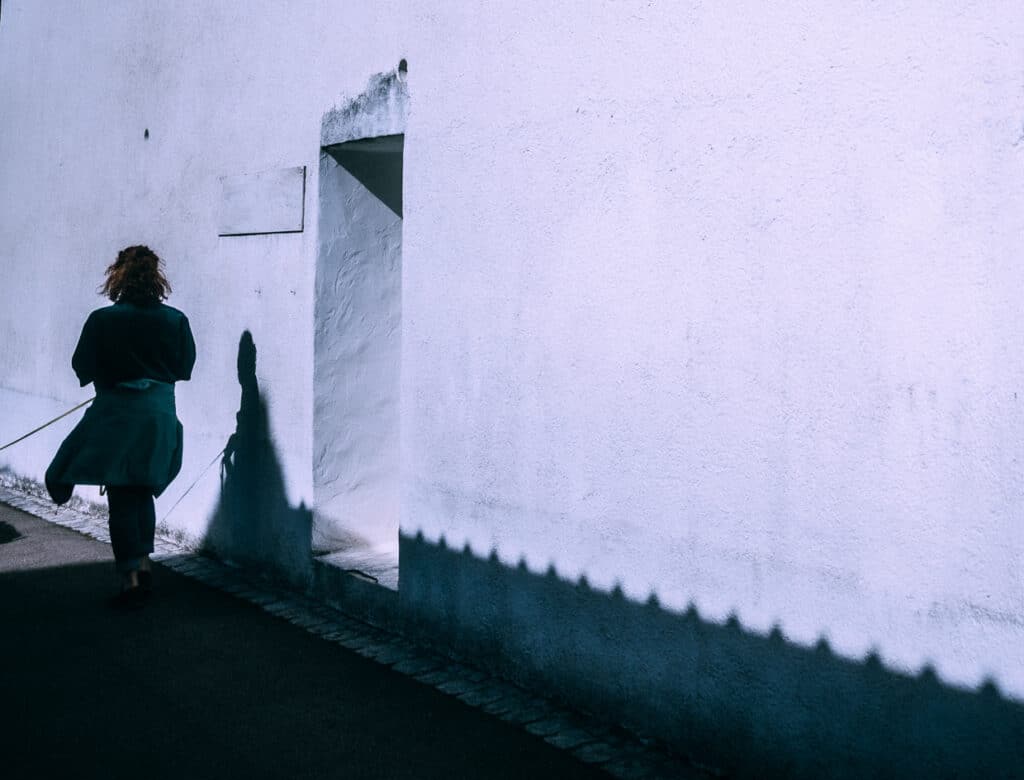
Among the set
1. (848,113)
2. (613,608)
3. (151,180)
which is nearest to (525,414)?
(613,608)

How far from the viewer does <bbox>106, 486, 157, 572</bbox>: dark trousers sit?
6227 millimetres

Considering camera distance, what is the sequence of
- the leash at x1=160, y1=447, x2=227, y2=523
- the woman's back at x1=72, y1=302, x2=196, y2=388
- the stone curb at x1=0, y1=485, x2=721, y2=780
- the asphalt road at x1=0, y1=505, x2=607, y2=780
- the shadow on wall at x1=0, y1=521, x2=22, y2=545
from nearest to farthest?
the asphalt road at x1=0, y1=505, x2=607, y2=780 < the stone curb at x1=0, y1=485, x2=721, y2=780 < the woman's back at x1=72, y1=302, x2=196, y2=388 < the leash at x1=160, y1=447, x2=227, y2=523 < the shadow on wall at x1=0, y1=521, x2=22, y2=545

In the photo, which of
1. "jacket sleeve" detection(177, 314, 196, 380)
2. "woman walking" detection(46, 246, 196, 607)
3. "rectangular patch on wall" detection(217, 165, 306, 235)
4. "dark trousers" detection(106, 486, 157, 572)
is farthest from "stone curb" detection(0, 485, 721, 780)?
"rectangular patch on wall" detection(217, 165, 306, 235)

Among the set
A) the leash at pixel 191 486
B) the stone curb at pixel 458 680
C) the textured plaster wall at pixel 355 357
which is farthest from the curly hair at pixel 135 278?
the stone curb at pixel 458 680

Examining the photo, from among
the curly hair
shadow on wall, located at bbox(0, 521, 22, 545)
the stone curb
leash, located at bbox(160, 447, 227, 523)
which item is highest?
the curly hair

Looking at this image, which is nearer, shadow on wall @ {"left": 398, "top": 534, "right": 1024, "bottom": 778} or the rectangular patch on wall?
shadow on wall @ {"left": 398, "top": 534, "right": 1024, "bottom": 778}

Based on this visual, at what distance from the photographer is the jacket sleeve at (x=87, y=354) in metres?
6.11

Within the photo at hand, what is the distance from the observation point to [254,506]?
7023 millimetres

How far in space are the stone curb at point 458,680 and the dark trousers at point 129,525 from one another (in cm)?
63

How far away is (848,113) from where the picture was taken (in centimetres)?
378

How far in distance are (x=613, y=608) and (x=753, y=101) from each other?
2.05 meters

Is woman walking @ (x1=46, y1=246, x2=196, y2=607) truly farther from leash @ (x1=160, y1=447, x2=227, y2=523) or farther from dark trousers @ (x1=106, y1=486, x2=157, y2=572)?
leash @ (x1=160, y1=447, x2=227, y2=523)

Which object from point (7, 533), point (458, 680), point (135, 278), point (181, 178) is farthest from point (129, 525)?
point (181, 178)

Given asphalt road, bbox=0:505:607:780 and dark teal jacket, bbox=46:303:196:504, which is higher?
dark teal jacket, bbox=46:303:196:504
